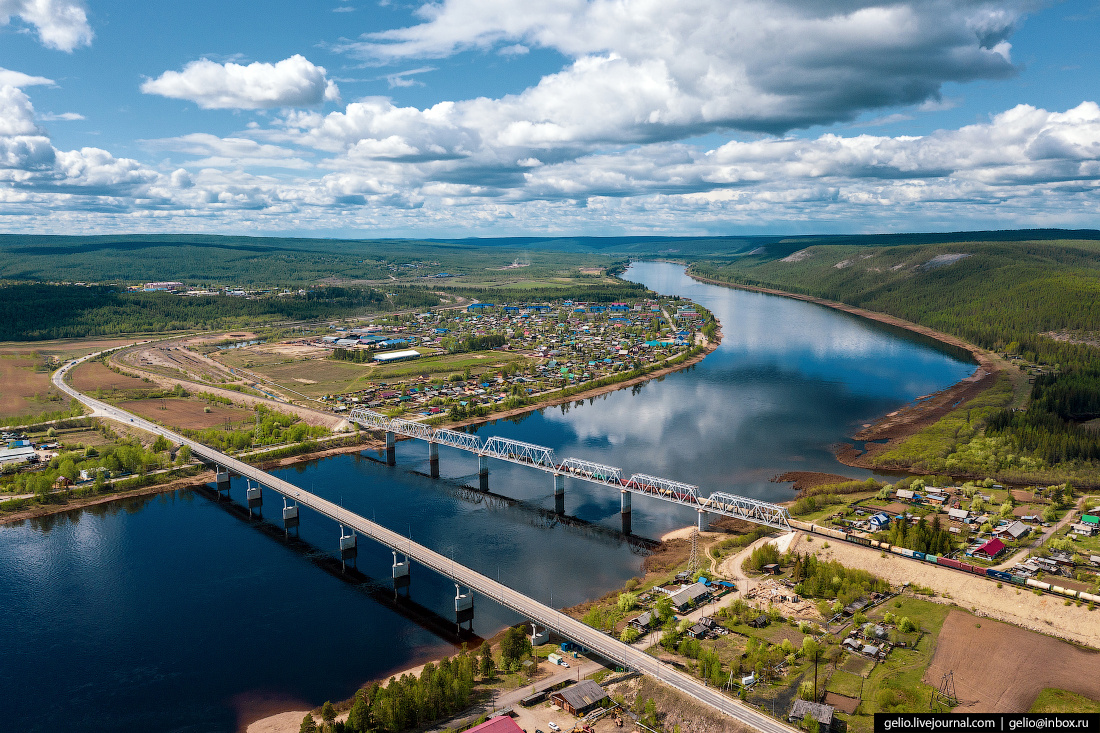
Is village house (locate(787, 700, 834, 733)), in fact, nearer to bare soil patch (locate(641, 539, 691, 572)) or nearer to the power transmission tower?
the power transmission tower

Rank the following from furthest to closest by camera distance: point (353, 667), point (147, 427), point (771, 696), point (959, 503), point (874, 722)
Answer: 1. point (147, 427)
2. point (959, 503)
3. point (353, 667)
4. point (771, 696)
5. point (874, 722)

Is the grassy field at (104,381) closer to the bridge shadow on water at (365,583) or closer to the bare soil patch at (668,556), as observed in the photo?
the bridge shadow on water at (365,583)

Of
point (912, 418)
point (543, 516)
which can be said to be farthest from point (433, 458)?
point (912, 418)

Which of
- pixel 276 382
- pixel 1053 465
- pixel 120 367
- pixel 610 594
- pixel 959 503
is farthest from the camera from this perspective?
pixel 120 367

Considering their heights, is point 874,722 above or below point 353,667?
above

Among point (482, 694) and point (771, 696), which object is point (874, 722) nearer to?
point (771, 696)

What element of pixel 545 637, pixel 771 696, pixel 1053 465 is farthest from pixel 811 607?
pixel 1053 465

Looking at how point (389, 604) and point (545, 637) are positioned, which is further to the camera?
point (389, 604)
